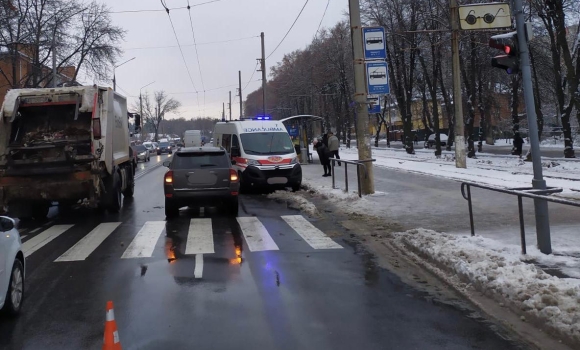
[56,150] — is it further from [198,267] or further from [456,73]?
[456,73]

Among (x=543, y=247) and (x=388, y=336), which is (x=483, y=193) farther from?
(x=388, y=336)

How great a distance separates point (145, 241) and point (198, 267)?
247cm

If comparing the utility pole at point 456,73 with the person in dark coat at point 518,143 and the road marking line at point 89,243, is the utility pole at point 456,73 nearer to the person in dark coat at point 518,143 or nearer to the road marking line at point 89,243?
the person in dark coat at point 518,143

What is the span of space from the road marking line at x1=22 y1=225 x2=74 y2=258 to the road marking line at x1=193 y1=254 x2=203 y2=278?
287 centimetres

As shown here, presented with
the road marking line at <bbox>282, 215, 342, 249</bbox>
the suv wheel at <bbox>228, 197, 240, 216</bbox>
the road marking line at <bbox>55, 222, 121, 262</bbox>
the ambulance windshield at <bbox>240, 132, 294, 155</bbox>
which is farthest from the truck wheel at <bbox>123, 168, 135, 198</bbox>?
the road marking line at <bbox>282, 215, 342, 249</bbox>

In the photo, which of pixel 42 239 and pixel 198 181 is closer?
pixel 42 239

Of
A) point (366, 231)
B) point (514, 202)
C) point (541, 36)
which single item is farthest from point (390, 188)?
point (541, 36)

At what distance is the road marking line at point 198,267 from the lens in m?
7.19

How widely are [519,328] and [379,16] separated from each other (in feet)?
110

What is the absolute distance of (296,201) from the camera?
49.6 ft

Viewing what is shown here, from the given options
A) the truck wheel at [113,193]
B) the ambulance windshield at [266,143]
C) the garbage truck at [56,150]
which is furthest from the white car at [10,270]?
the ambulance windshield at [266,143]

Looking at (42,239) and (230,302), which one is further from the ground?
(42,239)

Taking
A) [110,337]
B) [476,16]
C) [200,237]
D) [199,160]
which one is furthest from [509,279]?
[476,16]

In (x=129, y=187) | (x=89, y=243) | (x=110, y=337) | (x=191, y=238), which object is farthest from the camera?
(x=129, y=187)
